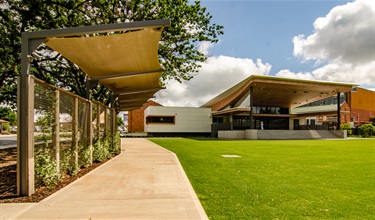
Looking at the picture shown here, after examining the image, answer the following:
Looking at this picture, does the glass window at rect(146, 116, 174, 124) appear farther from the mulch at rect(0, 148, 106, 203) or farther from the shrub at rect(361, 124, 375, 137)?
the mulch at rect(0, 148, 106, 203)

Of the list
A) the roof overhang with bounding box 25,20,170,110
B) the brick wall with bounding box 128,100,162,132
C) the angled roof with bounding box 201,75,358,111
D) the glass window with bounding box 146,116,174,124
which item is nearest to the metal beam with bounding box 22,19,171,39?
the roof overhang with bounding box 25,20,170,110

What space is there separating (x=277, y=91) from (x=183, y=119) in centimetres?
1487

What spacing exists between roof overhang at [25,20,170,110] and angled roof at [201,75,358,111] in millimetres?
24677

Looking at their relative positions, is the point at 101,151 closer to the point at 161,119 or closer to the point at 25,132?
the point at 25,132

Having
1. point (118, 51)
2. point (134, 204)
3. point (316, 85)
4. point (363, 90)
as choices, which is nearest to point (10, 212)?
point (134, 204)

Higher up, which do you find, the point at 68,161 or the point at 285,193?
the point at 68,161

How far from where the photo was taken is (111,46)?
6.66m

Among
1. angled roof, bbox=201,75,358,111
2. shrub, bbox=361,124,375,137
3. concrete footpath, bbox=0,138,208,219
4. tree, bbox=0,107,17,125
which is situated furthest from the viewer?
tree, bbox=0,107,17,125

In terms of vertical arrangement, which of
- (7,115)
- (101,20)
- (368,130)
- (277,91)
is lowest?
(368,130)

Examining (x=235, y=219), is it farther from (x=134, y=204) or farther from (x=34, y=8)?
(x=34, y=8)

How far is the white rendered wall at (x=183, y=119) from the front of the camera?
4172 cm

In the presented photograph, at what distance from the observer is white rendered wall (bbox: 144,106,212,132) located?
41719mm

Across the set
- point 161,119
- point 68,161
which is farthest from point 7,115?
point 68,161

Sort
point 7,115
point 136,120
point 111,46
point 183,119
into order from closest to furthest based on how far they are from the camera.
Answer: point 111,46
point 183,119
point 136,120
point 7,115
